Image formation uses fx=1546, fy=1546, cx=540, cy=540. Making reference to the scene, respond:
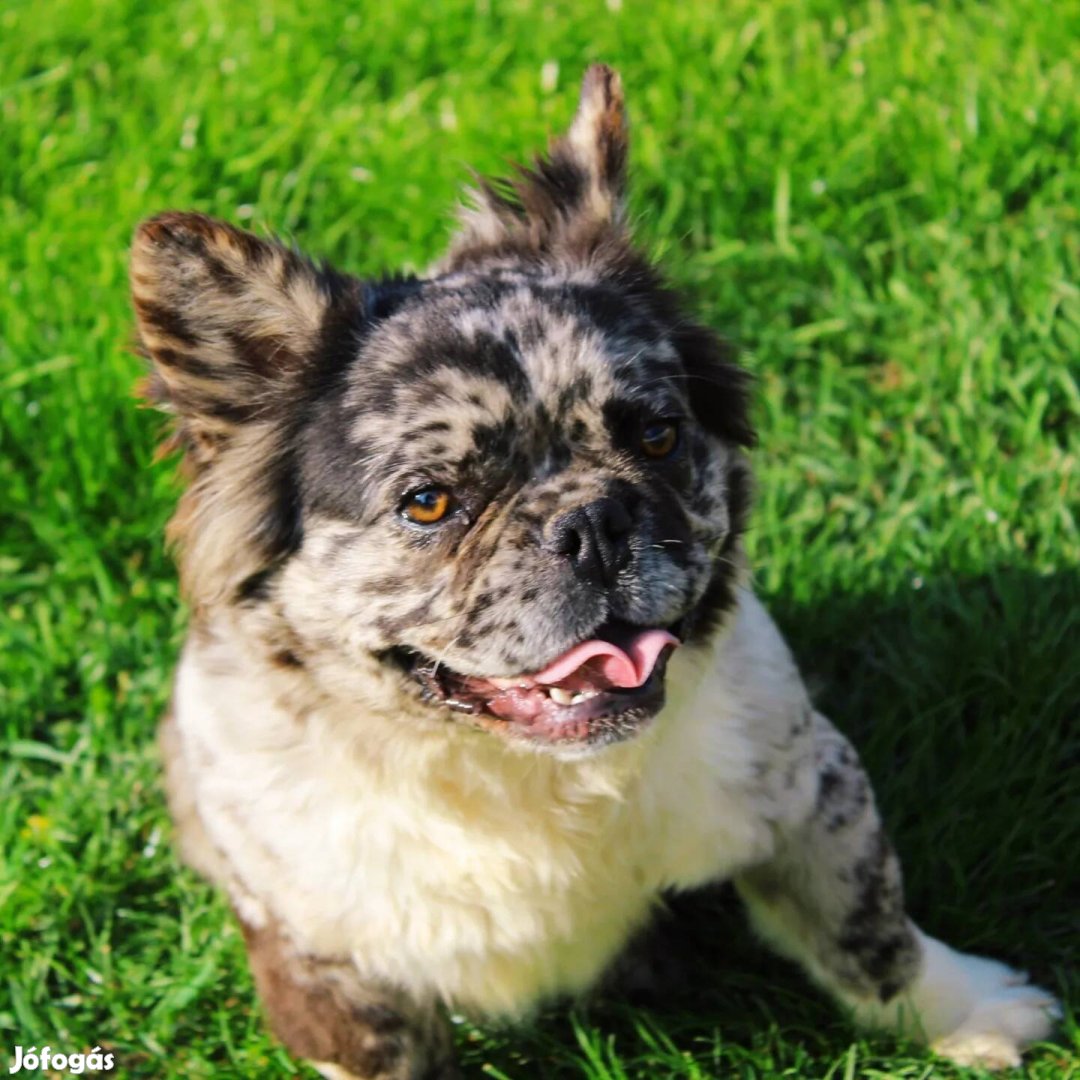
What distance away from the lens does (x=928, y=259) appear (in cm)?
484

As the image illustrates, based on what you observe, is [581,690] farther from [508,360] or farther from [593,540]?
[508,360]

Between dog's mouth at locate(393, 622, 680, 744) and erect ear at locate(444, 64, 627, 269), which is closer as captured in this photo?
dog's mouth at locate(393, 622, 680, 744)

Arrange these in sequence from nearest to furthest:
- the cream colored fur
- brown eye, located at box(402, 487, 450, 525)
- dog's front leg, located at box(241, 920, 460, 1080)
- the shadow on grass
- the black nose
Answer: the black nose → brown eye, located at box(402, 487, 450, 525) → the cream colored fur → dog's front leg, located at box(241, 920, 460, 1080) → the shadow on grass

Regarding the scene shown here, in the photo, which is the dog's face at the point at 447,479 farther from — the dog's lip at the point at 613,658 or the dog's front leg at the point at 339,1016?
the dog's front leg at the point at 339,1016

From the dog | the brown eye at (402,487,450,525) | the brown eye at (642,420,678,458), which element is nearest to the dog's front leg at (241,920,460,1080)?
the dog

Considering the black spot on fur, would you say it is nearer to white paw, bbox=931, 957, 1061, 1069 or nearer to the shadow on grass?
the shadow on grass

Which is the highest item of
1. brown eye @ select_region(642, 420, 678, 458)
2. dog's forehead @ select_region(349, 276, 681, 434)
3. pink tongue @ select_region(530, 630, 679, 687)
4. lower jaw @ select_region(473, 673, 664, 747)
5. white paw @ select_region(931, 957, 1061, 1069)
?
dog's forehead @ select_region(349, 276, 681, 434)

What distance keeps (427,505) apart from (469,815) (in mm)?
617

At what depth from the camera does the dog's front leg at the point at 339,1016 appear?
305 centimetres

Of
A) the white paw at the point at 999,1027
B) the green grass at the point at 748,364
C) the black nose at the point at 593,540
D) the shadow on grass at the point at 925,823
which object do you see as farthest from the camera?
the green grass at the point at 748,364

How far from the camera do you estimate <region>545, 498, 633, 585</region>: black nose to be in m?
2.62

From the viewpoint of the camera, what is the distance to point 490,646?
2.64 meters

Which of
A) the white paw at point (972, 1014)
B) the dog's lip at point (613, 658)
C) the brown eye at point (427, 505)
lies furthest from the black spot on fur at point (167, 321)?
the white paw at point (972, 1014)

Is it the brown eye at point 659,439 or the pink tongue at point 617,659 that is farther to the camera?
the brown eye at point 659,439
